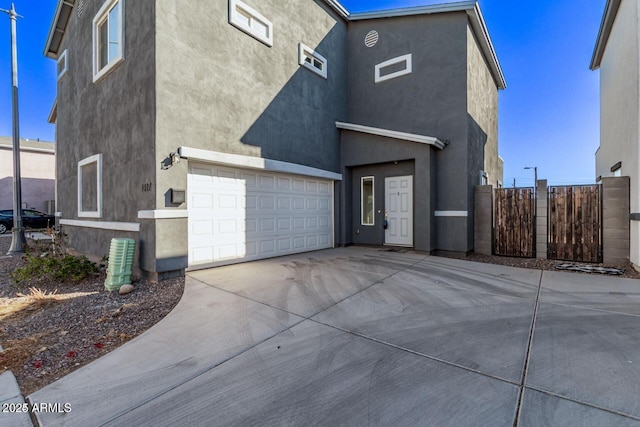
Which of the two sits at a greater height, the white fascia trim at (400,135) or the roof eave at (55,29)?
the roof eave at (55,29)

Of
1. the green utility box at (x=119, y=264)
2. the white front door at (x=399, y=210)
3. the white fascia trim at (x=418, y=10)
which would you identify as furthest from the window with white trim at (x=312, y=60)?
→ the green utility box at (x=119, y=264)

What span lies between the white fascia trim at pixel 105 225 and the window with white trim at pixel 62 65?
494 centimetres

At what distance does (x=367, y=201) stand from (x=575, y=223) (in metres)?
5.27

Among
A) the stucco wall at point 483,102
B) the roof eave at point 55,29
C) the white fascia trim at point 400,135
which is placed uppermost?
the roof eave at point 55,29

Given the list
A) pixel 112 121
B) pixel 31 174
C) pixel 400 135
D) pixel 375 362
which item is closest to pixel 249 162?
pixel 112 121

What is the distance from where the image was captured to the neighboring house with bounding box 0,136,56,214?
66.0 ft

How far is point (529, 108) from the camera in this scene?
54.4 feet

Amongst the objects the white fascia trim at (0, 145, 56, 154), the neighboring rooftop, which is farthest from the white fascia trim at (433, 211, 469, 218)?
the white fascia trim at (0, 145, 56, 154)

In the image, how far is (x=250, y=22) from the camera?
7289 millimetres

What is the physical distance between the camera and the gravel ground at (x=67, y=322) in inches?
111

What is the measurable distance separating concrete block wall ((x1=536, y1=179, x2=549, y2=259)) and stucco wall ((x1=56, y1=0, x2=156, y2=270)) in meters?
8.76

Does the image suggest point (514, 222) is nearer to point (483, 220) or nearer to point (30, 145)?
point (483, 220)

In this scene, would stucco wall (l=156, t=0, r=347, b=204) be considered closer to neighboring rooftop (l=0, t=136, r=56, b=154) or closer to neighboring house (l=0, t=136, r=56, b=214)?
neighboring rooftop (l=0, t=136, r=56, b=154)

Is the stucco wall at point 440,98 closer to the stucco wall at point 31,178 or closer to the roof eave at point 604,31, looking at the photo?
the roof eave at point 604,31
